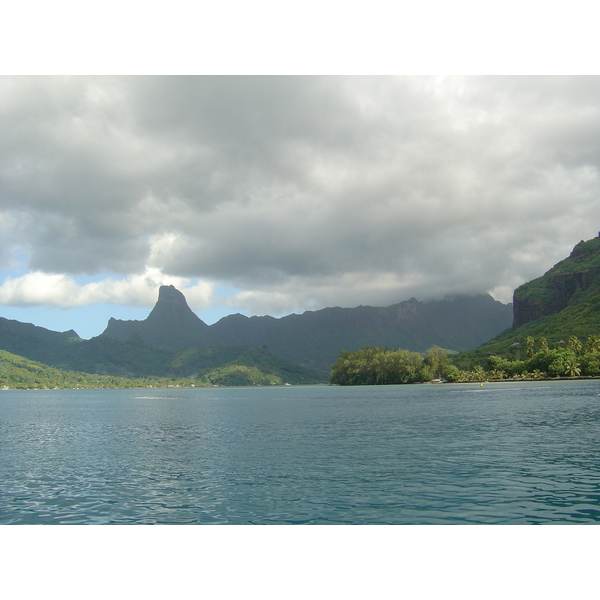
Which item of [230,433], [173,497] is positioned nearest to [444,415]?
[230,433]

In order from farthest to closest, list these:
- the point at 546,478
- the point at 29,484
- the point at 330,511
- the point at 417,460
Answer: the point at 417,460
the point at 29,484
the point at 546,478
the point at 330,511

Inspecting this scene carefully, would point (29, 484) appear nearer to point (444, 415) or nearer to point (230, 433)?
point (230, 433)

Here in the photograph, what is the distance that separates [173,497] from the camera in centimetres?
3109

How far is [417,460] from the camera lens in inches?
1644
